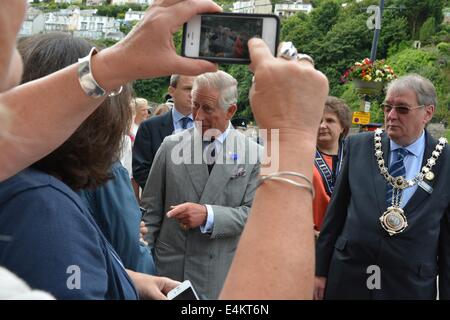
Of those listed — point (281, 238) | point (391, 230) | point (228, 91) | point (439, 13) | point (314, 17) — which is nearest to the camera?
point (281, 238)

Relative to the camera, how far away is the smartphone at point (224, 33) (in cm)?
123

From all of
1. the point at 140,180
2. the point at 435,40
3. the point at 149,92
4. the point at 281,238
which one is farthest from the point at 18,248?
the point at 435,40

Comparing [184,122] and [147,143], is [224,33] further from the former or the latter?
[184,122]

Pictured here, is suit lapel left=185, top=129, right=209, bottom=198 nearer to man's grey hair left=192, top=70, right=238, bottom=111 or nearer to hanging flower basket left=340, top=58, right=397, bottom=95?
man's grey hair left=192, top=70, right=238, bottom=111

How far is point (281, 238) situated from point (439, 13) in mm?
89326

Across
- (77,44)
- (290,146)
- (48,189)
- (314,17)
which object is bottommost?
(48,189)

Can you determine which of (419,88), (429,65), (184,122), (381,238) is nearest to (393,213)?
(381,238)

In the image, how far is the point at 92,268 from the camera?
1241mm

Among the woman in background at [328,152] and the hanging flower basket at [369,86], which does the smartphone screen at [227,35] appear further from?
the hanging flower basket at [369,86]

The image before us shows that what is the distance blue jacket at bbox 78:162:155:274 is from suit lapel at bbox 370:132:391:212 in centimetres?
179

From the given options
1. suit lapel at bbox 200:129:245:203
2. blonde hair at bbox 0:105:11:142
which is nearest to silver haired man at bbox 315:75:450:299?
suit lapel at bbox 200:129:245:203

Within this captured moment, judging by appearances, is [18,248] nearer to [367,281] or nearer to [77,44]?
[77,44]

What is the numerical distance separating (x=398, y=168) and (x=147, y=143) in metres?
2.33

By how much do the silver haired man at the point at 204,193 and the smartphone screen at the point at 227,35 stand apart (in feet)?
5.74
